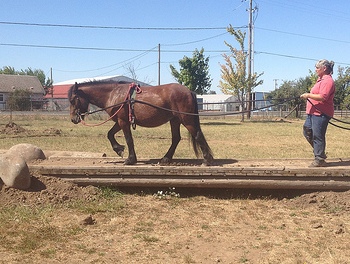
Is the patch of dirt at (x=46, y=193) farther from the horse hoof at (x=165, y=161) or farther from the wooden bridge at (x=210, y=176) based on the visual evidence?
the horse hoof at (x=165, y=161)

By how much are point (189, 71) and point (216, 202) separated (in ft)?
104

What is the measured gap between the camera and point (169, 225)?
5172mm

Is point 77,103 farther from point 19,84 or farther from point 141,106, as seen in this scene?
point 19,84

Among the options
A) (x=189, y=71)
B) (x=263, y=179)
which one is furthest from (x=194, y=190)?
(x=189, y=71)

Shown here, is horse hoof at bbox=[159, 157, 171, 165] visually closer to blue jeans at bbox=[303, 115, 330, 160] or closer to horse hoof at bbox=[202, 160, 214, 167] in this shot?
horse hoof at bbox=[202, 160, 214, 167]

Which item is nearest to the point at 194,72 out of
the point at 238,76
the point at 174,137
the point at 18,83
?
the point at 238,76

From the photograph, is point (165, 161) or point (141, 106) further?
point (165, 161)

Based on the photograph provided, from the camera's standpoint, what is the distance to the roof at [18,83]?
198ft

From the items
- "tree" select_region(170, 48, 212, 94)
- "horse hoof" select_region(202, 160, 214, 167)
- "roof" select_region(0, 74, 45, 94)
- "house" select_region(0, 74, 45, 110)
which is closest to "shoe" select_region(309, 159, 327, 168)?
"horse hoof" select_region(202, 160, 214, 167)

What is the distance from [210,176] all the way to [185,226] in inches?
54.7

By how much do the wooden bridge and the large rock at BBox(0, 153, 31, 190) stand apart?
0.41 m

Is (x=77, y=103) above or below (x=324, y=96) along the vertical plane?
below

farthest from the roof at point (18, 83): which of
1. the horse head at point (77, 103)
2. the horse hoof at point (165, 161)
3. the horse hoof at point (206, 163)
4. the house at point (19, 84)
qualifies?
the horse hoof at point (206, 163)

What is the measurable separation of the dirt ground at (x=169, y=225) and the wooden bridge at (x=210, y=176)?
0.16 meters
